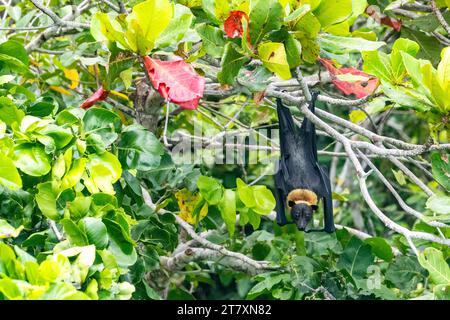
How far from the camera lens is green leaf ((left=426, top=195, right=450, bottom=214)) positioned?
2499 millimetres

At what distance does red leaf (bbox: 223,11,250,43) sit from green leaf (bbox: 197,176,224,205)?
31.4 inches

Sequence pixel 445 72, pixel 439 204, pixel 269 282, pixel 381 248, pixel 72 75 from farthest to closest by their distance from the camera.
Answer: pixel 72 75
pixel 381 248
pixel 269 282
pixel 439 204
pixel 445 72

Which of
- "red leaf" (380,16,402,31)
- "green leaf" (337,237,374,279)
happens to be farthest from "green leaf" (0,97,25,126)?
"red leaf" (380,16,402,31)

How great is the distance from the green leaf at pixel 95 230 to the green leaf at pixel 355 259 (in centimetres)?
157

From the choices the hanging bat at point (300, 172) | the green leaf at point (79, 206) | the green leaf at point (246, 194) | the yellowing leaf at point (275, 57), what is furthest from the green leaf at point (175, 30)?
the hanging bat at point (300, 172)

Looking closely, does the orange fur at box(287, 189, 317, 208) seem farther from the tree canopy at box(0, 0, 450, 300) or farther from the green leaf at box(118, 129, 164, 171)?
the green leaf at box(118, 129, 164, 171)

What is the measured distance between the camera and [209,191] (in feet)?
10.4

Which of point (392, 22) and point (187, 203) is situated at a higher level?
point (392, 22)

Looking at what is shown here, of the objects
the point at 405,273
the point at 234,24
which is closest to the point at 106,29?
the point at 234,24

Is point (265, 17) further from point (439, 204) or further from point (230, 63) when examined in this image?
point (439, 204)

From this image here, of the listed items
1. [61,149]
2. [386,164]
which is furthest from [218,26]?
[386,164]

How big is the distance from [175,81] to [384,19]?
1506 millimetres

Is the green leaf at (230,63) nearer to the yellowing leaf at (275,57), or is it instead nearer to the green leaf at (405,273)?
the yellowing leaf at (275,57)

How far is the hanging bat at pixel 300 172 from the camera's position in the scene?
341 cm
